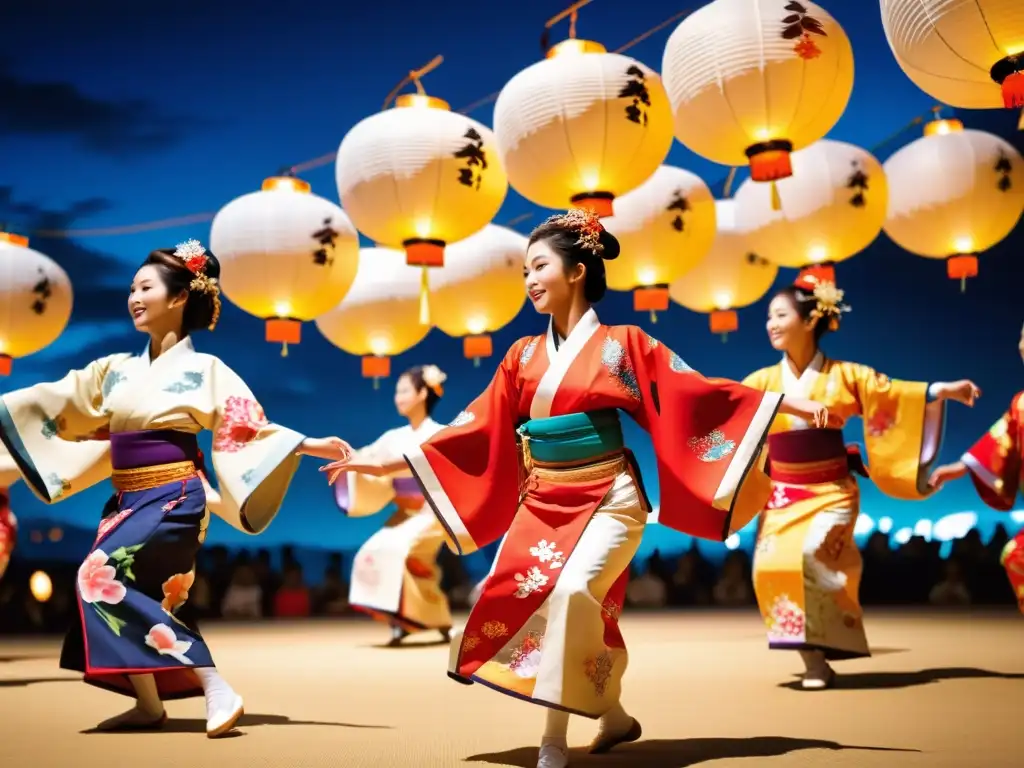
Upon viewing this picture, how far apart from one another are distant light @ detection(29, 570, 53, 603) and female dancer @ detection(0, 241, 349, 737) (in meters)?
6.20

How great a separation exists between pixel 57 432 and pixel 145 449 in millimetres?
378

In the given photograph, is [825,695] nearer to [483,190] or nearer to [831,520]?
[831,520]

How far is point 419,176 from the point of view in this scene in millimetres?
5895

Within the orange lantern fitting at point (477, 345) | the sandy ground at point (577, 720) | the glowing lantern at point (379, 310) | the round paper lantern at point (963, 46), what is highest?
the round paper lantern at point (963, 46)

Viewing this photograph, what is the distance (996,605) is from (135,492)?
8684mm

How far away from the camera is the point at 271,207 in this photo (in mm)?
6477

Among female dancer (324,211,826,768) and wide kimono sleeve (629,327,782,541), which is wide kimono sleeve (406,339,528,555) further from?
wide kimono sleeve (629,327,782,541)

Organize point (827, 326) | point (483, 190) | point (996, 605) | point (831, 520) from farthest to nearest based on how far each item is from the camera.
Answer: point (996, 605) → point (483, 190) → point (827, 326) → point (831, 520)

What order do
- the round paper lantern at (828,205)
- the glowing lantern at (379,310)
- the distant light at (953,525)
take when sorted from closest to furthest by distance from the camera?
the round paper lantern at (828,205)
the glowing lantern at (379,310)
the distant light at (953,525)

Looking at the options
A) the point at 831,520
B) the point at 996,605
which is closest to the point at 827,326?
the point at 831,520

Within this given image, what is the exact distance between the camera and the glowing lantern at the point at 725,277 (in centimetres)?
760

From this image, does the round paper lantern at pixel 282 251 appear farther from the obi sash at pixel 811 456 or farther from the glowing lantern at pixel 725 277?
the obi sash at pixel 811 456

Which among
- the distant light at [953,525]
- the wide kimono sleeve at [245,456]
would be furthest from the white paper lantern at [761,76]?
the distant light at [953,525]

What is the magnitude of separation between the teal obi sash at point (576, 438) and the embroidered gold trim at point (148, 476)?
125 cm
